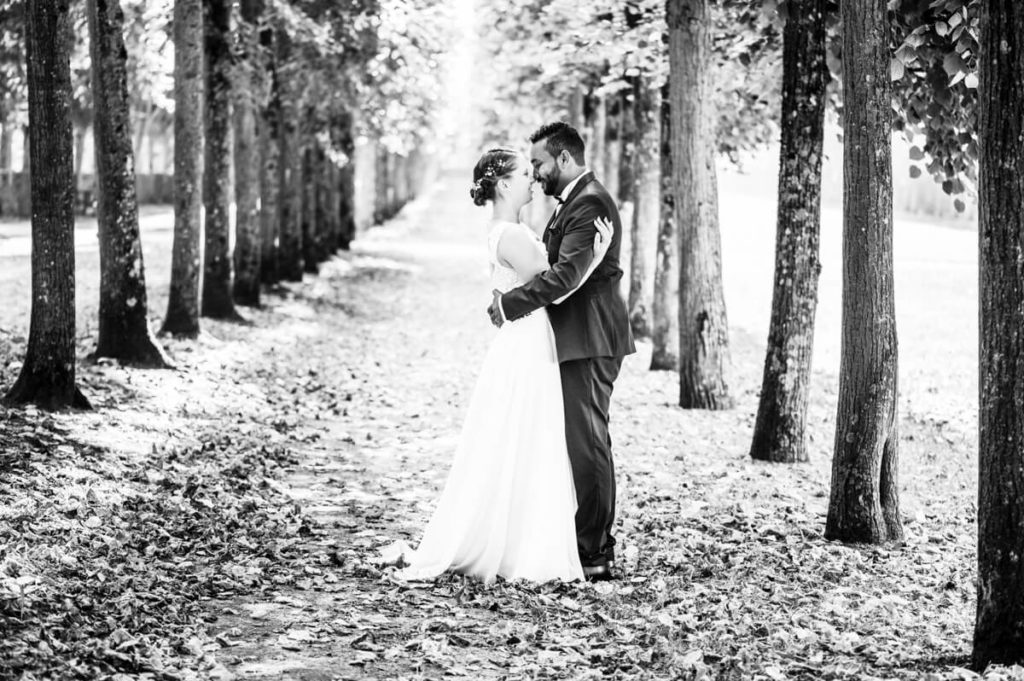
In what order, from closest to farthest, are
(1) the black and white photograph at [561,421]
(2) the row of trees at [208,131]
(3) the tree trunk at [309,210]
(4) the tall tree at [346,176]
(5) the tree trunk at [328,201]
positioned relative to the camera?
(1) the black and white photograph at [561,421] < (2) the row of trees at [208,131] < (3) the tree trunk at [309,210] < (4) the tall tree at [346,176] < (5) the tree trunk at [328,201]

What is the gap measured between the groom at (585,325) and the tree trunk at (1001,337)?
8.26 ft

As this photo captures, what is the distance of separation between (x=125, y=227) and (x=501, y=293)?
7474mm

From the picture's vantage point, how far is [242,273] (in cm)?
2170

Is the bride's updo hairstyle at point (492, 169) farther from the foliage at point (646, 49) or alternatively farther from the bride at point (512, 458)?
the foliage at point (646, 49)

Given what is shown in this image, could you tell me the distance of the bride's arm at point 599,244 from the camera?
7.21m

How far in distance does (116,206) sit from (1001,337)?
34.6 feet

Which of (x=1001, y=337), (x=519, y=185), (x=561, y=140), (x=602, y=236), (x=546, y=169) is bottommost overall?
(x=1001, y=337)

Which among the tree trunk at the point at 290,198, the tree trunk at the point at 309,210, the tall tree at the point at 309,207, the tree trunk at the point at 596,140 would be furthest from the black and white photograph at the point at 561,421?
the tree trunk at the point at 309,210

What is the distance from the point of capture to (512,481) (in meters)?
7.25

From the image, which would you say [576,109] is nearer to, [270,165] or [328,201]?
[328,201]

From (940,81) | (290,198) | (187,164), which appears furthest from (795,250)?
(290,198)

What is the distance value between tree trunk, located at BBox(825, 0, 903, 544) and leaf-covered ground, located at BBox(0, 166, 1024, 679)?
0.39 meters

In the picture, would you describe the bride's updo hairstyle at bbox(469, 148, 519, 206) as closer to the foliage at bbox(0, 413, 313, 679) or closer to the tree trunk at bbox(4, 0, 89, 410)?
the foliage at bbox(0, 413, 313, 679)

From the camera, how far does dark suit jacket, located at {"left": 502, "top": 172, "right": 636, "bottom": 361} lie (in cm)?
714
